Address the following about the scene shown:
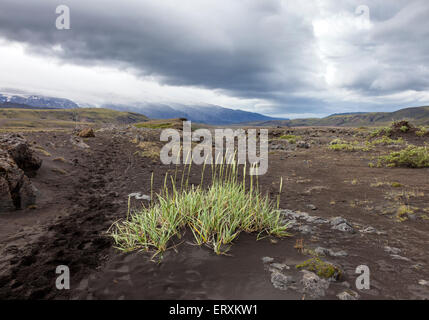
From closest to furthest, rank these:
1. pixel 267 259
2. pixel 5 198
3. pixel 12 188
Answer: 1. pixel 267 259
2. pixel 5 198
3. pixel 12 188

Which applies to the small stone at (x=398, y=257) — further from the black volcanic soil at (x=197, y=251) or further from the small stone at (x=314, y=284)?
the small stone at (x=314, y=284)

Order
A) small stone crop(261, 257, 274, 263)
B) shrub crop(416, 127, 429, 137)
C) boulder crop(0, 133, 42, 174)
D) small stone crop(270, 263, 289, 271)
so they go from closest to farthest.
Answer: small stone crop(270, 263, 289, 271)
small stone crop(261, 257, 274, 263)
boulder crop(0, 133, 42, 174)
shrub crop(416, 127, 429, 137)

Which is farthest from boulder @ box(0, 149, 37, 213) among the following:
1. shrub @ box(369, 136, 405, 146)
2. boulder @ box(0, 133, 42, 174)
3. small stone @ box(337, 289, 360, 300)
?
shrub @ box(369, 136, 405, 146)

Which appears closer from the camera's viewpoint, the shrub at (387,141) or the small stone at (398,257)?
the small stone at (398,257)

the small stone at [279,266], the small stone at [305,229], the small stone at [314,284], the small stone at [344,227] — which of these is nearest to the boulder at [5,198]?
the small stone at [279,266]

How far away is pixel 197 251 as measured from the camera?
4270 millimetres

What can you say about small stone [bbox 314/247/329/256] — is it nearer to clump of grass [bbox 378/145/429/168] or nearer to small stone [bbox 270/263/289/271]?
small stone [bbox 270/263/289/271]

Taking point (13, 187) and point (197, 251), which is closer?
point (197, 251)

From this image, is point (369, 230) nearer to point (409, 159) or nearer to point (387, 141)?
point (409, 159)

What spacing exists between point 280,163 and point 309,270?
12.2 m

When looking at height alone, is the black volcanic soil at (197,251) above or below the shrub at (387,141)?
below

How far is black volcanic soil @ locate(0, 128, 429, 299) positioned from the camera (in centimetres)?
333

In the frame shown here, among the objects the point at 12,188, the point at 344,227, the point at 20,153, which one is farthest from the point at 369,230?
the point at 20,153

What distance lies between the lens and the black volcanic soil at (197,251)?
10.9 ft
